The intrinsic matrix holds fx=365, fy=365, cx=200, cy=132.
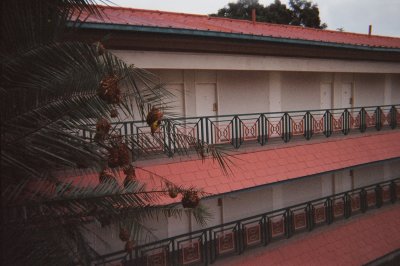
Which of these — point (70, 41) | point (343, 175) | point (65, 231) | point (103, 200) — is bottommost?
point (343, 175)

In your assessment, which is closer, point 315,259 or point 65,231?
point 65,231

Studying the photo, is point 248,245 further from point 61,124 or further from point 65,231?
point 61,124

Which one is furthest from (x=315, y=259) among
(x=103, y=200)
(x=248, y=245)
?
(x=103, y=200)

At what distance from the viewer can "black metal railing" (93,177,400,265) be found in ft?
28.6

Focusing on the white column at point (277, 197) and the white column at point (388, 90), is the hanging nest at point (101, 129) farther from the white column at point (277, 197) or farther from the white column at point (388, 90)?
the white column at point (388, 90)

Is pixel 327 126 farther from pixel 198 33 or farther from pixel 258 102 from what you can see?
pixel 198 33

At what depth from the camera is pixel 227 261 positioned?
10.0 m

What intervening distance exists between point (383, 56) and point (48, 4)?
1398 cm

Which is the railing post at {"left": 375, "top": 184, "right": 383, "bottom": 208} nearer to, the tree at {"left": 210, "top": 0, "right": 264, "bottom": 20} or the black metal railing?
the black metal railing

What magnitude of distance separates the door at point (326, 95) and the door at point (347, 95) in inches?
31.5

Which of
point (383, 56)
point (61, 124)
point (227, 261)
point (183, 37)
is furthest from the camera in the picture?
point (383, 56)

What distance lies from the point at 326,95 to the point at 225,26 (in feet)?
16.9

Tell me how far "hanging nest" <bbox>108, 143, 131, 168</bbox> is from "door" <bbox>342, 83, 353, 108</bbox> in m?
13.3

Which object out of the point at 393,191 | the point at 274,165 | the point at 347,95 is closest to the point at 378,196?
the point at 393,191
